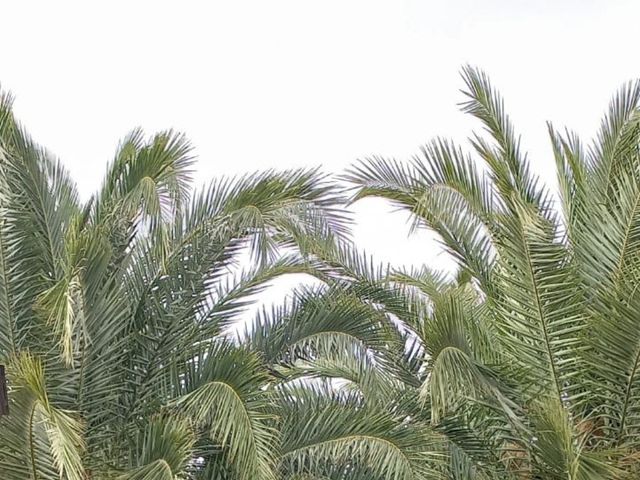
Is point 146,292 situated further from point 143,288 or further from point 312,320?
point 312,320

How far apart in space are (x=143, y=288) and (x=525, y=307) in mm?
2987

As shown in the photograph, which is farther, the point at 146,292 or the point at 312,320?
the point at 312,320

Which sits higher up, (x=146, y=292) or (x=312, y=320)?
(x=146, y=292)

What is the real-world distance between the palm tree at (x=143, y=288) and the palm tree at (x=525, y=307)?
115 centimetres

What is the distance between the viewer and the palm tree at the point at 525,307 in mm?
6895

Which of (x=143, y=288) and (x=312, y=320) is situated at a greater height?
(x=143, y=288)

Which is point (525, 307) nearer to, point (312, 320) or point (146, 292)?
point (312, 320)

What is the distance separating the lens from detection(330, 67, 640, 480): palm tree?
271 inches

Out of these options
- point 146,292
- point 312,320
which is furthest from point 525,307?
point 146,292

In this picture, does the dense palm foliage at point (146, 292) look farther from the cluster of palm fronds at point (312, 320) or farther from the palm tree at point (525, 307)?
the palm tree at point (525, 307)

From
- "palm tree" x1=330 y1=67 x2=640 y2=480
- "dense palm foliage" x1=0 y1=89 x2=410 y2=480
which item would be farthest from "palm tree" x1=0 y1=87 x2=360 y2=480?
"palm tree" x1=330 y1=67 x2=640 y2=480

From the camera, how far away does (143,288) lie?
763 cm

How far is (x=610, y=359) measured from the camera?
718 centimetres

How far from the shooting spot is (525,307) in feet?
24.5
